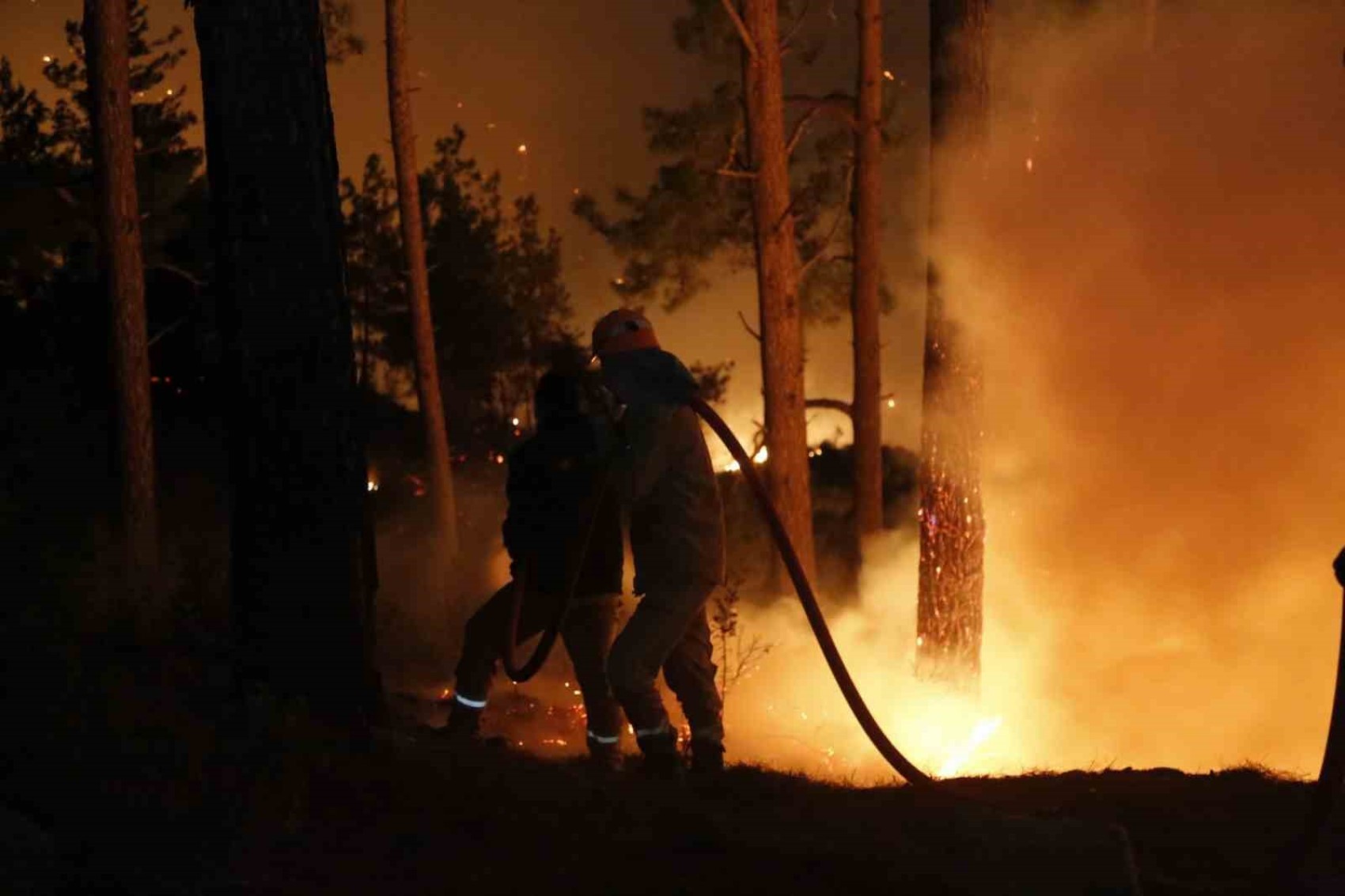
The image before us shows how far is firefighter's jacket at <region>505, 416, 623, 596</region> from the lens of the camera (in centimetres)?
707

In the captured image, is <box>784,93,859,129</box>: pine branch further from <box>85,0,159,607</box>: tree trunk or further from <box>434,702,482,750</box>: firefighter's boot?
<box>434,702,482,750</box>: firefighter's boot

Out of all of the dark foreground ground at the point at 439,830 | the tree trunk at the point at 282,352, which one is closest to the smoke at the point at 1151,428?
the dark foreground ground at the point at 439,830

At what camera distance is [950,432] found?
464 inches

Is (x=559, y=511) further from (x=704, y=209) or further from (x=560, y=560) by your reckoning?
(x=704, y=209)

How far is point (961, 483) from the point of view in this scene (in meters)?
11.8

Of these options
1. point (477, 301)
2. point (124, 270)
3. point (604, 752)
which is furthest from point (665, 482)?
point (477, 301)

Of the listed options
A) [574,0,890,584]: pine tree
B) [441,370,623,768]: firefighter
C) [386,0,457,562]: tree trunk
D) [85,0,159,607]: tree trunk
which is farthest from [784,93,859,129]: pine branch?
[441,370,623,768]: firefighter

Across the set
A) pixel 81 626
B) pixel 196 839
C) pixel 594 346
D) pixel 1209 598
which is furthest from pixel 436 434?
pixel 196 839

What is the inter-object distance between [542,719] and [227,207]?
269 inches

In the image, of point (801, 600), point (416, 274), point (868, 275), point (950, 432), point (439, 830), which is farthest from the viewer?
point (868, 275)

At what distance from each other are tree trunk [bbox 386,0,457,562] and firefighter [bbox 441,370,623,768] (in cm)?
1173

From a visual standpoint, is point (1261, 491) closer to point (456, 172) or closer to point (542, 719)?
point (542, 719)

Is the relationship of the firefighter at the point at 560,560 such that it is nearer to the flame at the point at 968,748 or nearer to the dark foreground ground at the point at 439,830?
the dark foreground ground at the point at 439,830

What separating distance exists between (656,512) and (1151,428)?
11389mm
